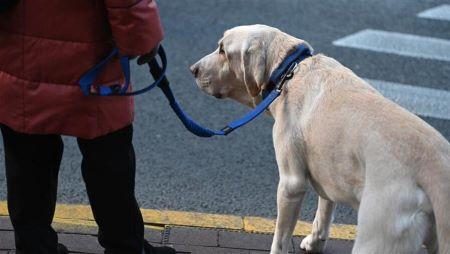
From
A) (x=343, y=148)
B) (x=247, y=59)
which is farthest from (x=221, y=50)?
(x=343, y=148)

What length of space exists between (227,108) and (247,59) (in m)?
2.35

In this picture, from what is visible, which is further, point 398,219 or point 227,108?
point 227,108

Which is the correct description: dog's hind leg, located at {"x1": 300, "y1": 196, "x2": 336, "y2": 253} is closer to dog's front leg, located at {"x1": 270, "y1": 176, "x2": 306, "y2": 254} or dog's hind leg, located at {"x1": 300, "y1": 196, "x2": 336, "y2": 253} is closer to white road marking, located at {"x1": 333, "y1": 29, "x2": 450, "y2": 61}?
dog's front leg, located at {"x1": 270, "y1": 176, "x2": 306, "y2": 254}

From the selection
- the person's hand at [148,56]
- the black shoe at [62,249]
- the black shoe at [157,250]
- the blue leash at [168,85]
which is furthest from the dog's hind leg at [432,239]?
the black shoe at [62,249]

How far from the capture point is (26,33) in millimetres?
2877

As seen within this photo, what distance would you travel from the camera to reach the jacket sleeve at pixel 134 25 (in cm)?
275

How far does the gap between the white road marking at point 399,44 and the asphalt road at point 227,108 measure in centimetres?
14

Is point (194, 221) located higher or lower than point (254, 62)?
lower

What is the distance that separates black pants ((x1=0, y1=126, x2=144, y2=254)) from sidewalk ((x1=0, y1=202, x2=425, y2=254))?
49 centimetres

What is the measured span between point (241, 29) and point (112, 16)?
3.16 feet

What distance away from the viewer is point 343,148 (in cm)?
307

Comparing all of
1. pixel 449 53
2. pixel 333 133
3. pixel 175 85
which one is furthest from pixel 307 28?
pixel 333 133

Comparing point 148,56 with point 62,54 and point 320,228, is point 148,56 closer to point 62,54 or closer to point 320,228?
point 62,54

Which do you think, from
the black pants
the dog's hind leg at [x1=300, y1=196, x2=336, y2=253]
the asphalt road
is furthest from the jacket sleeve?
the asphalt road
